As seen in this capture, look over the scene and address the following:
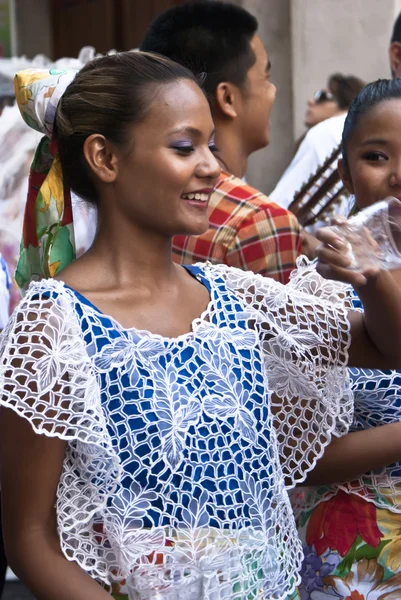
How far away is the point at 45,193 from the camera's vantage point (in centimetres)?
253

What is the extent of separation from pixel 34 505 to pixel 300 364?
671mm

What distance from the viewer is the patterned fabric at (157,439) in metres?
2.04

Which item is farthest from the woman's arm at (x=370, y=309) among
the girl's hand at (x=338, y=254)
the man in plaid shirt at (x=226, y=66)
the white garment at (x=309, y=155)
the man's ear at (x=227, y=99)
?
the white garment at (x=309, y=155)

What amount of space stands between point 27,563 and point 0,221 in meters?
2.63

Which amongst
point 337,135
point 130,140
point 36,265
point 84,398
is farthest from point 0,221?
point 84,398

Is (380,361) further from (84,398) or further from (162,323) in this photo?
(84,398)

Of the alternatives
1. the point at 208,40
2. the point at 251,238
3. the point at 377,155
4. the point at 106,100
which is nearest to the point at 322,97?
the point at 208,40

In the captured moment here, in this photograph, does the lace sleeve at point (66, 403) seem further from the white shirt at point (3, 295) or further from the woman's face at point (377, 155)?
the white shirt at point (3, 295)

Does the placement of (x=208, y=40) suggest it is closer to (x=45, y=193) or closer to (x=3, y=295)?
(x=3, y=295)

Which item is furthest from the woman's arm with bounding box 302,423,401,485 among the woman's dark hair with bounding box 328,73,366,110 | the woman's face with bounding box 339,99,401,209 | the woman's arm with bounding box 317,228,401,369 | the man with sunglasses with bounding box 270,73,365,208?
the woman's dark hair with bounding box 328,73,366,110

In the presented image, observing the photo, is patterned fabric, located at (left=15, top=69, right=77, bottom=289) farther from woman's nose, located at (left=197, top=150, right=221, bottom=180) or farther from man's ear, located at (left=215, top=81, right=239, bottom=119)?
man's ear, located at (left=215, top=81, right=239, bottom=119)

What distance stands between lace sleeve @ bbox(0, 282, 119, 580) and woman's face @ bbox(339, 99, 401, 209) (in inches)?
33.4

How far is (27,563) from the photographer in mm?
2037

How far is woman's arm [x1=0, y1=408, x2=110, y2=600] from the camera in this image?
2.02 metres
